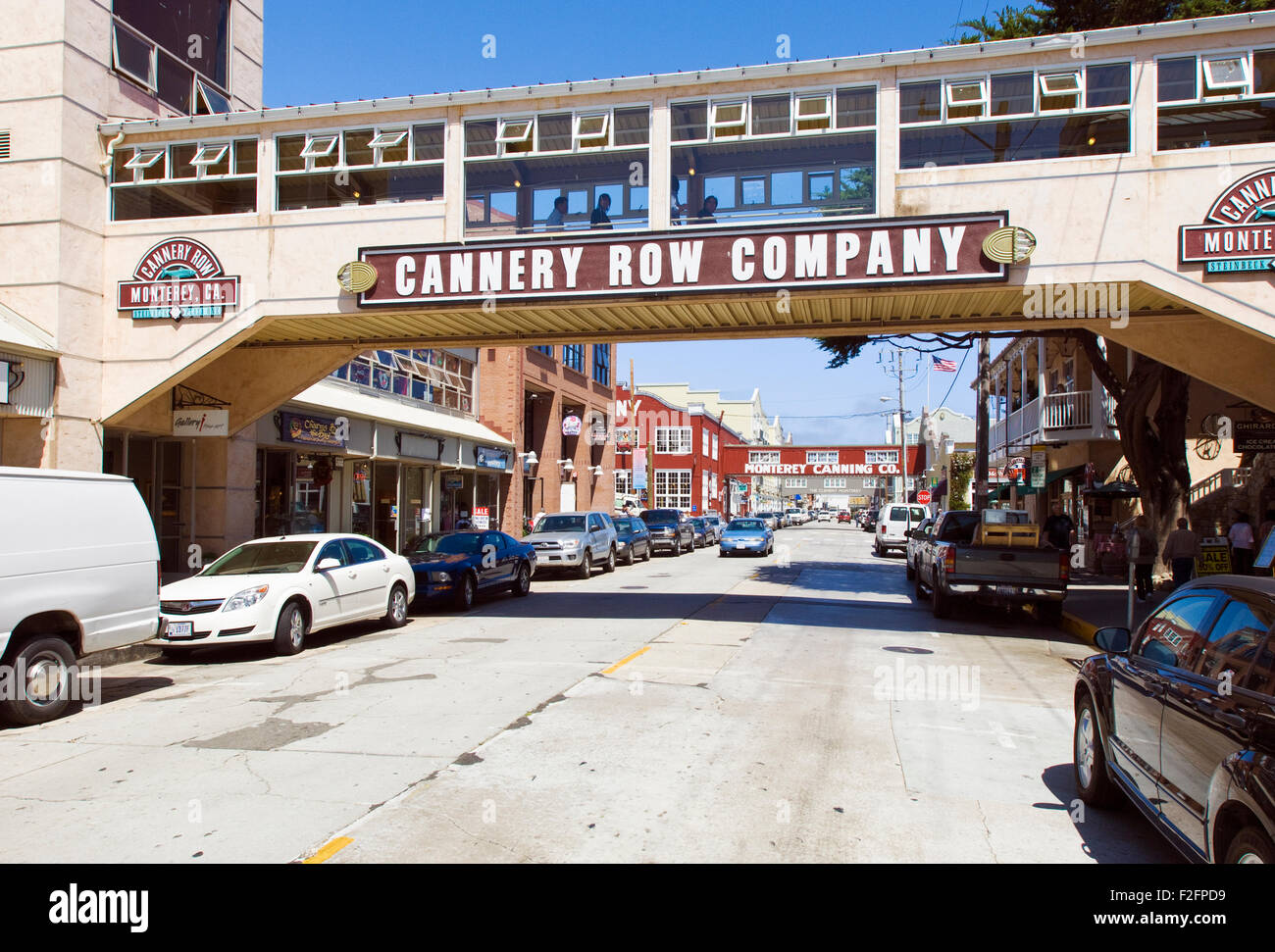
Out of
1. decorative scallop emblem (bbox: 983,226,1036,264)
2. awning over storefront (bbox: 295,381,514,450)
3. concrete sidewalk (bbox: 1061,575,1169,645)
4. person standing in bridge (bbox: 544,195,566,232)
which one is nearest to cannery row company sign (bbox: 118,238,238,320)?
awning over storefront (bbox: 295,381,514,450)

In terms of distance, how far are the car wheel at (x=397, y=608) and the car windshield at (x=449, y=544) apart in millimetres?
2823

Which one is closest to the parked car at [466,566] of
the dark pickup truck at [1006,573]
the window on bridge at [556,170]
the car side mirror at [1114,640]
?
the window on bridge at [556,170]

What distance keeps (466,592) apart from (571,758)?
33.4ft

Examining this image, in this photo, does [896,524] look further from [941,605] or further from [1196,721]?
[1196,721]

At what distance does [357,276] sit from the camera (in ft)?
44.5

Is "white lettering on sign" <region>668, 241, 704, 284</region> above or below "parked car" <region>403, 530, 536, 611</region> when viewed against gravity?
above

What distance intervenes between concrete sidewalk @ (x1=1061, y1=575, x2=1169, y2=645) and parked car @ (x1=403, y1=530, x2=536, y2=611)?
10245 millimetres

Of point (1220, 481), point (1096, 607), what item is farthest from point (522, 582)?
point (1220, 481)

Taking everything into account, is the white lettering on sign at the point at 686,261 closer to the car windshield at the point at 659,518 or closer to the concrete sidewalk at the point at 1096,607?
the concrete sidewalk at the point at 1096,607

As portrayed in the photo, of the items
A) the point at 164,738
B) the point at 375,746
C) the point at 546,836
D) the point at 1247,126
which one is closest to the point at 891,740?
the point at 546,836

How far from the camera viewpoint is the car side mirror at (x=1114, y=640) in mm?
5277

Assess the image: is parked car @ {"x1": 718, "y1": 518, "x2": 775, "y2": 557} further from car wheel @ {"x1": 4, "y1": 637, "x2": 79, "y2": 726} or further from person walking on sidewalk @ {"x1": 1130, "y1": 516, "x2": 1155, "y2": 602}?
car wheel @ {"x1": 4, "y1": 637, "x2": 79, "y2": 726}

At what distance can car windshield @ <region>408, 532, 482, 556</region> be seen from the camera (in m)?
17.3

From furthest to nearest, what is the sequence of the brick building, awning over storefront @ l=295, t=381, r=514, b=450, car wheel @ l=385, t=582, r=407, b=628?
the brick building
awning over storefront @ l=295, t=381, r=514, b=450
car wheel @ l=385, t=582, r=407, b=628
